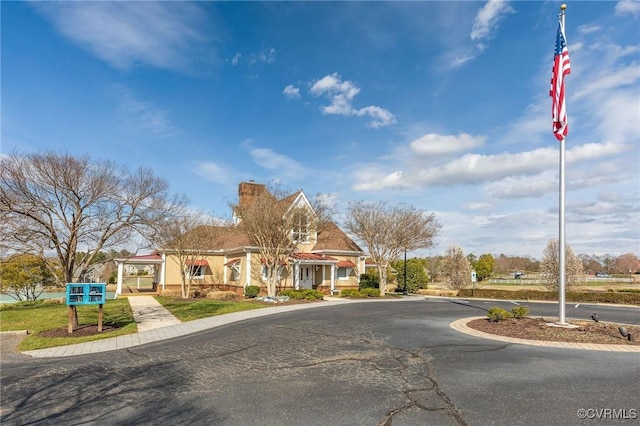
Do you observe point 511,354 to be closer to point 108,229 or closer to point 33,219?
point 108,229

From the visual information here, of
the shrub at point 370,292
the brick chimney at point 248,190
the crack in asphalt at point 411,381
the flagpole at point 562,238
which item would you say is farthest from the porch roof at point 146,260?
the flagpole at point 562,238

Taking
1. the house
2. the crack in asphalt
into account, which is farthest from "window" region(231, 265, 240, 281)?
the crack in asphalt

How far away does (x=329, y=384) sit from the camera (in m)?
6.50

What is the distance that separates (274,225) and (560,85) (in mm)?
16367

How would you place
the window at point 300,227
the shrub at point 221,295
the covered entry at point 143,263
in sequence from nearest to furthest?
1. the window at point 300,227
2. the shrub at point 221,295
3. the covered entry at point 143,263

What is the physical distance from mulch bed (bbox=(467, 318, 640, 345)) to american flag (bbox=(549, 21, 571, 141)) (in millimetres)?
5767

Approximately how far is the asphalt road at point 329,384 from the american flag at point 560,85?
672cm

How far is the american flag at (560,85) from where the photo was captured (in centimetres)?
1160

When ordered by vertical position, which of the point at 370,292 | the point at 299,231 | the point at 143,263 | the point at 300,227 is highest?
the point at 300,227

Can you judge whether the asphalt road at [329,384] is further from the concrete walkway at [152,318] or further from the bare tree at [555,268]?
the bare tree at [555,268]

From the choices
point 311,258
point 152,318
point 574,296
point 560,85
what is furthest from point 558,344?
point 311,258

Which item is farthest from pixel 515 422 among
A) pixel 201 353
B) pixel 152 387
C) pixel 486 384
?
pixel 201 353

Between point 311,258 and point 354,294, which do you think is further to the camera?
point 311,258

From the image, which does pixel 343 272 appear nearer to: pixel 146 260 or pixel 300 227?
pixel 300 227
